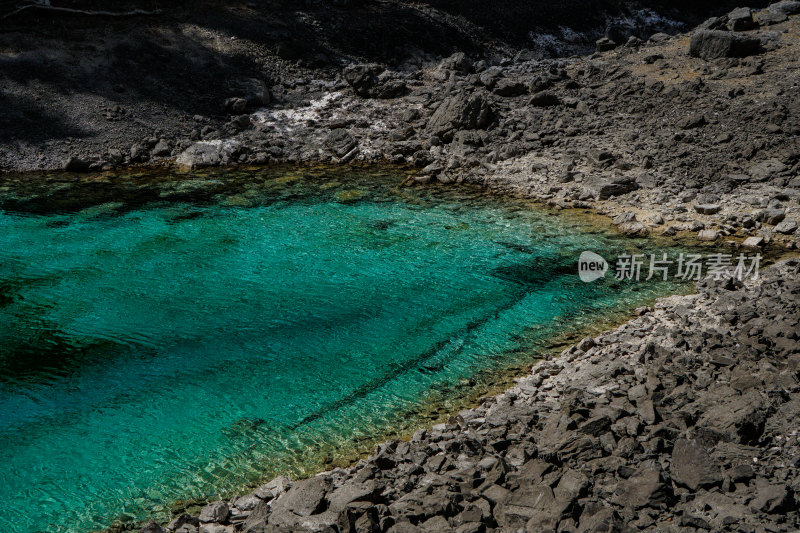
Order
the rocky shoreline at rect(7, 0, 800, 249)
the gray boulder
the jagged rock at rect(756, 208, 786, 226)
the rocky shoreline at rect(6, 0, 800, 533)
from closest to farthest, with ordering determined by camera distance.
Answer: the rocky shoreline at rect(6, 0, 800, 533), the jagged rock at rect(756, 208, 786, 226), the rocky shoreline at rect(7, 0, 800, 249), the gray boulder

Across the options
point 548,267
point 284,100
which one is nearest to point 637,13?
point 284,100

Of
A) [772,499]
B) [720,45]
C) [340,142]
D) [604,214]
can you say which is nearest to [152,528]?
[772,499]

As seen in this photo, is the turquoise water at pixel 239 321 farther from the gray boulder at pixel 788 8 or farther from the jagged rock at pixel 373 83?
the gray boulder at pixel 788 8

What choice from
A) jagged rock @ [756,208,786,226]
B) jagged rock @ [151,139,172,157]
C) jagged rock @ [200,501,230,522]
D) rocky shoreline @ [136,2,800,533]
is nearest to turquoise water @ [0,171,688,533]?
jagged rock @ [200,501,230,522]

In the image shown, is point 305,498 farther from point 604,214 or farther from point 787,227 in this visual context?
point 787,227

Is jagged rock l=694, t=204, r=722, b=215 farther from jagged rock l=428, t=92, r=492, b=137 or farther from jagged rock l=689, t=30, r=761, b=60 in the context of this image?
jagged rock l=689, t=30, r=761, b=60

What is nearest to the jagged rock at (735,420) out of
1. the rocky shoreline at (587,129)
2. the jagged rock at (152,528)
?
the jagged rock at (152,528)
